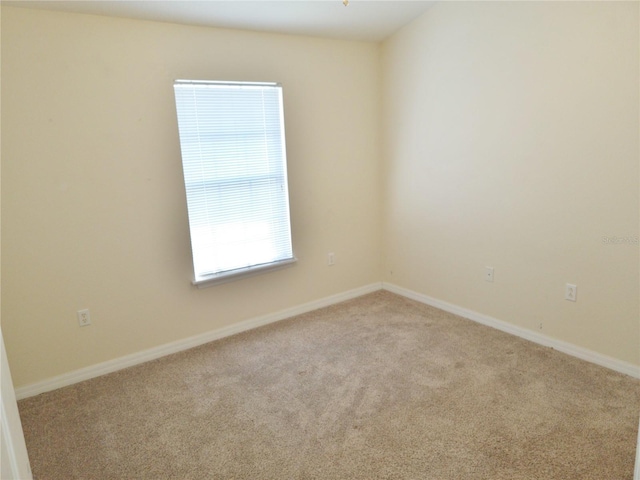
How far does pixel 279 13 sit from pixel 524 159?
198 cm

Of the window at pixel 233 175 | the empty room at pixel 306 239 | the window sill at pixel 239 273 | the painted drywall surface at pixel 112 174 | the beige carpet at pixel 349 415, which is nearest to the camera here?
the beige carpet at pixel 349 415

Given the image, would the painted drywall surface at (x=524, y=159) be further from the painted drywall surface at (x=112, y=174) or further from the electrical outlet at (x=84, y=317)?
the electrical outlet at (x=84, y=317)

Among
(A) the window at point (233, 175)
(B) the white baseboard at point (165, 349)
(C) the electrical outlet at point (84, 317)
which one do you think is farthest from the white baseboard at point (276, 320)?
(A) the window at point (233, 175)

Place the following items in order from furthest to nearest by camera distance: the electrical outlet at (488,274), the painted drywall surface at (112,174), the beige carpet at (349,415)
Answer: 1. the electrical outlet at (488,274)
2. the painted drywall surface at (112,174)
3. the beige carpet at (349,415)

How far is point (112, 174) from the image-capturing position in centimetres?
261

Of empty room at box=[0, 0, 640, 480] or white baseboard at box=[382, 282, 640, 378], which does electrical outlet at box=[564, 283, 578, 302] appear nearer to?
empty room at box=[0, 0, 640, 480]

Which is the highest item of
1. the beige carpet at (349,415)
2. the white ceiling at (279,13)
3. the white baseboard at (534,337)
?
the white ceiling at (279,13)

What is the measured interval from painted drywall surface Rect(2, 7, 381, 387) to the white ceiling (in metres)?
0.08

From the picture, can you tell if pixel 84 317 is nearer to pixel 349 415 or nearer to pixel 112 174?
pixel 112 174

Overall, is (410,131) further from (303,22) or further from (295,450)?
(295,450)

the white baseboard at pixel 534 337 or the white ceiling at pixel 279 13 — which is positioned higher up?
the white ceiling at pixel 279 13

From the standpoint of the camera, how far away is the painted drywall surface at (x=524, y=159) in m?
2.38

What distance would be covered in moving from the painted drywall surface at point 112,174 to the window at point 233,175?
0.08 meters

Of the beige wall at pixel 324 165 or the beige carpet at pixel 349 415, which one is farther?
the beige wall at pixel 324 165
